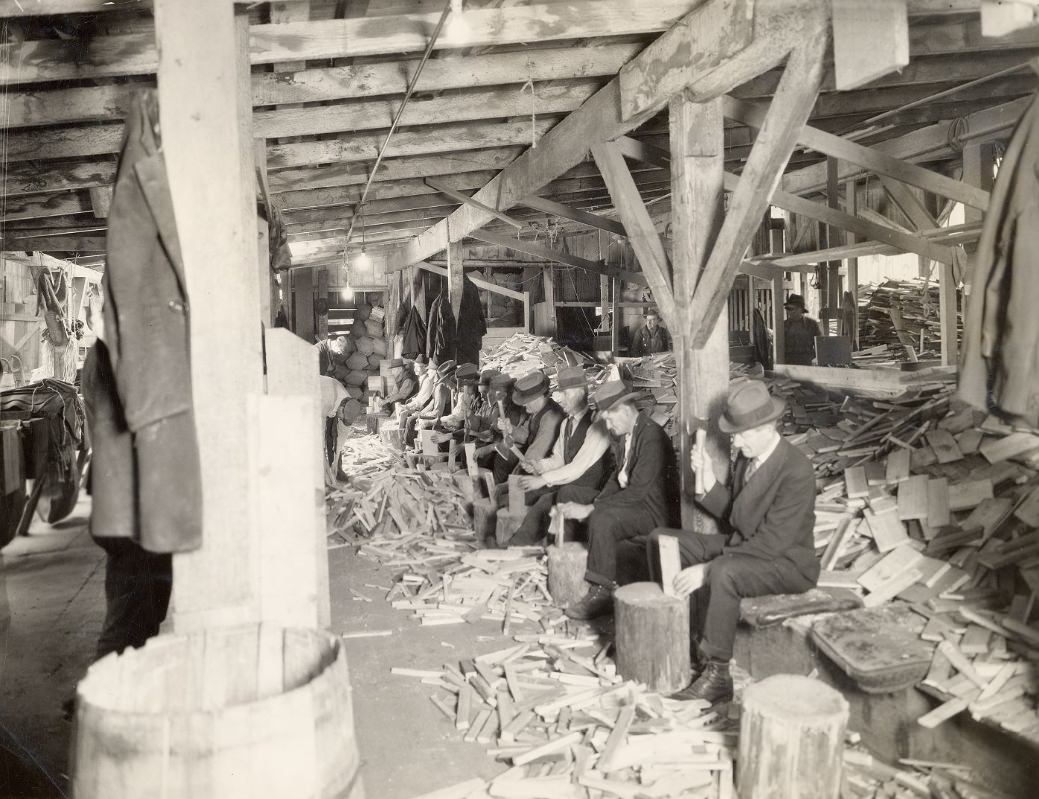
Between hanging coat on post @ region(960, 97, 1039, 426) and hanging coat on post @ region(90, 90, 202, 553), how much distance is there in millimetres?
3123

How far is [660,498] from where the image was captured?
7035 millimetres

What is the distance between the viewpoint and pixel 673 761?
425 cm

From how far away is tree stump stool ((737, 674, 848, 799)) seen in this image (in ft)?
12.1

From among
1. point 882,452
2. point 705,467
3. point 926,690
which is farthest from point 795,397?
point 926,690

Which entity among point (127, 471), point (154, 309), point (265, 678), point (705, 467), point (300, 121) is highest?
point (300, 121)

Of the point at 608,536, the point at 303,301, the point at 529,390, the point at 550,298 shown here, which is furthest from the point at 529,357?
the point at 608,536

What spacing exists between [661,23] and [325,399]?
20.1 ft

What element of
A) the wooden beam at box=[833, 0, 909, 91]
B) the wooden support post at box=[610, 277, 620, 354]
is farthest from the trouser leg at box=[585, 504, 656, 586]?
the wooden support post at box=[610, 277, 620, 354]

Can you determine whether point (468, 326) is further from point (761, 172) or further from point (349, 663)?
point (761, 172)

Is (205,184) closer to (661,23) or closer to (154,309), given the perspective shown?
(154,309)

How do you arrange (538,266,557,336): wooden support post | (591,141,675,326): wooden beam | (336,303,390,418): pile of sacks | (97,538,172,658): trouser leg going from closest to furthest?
1. (97,538,172,658): trouser leg
2. (591,141,675,326): wooden beam
3. (336,303,390,418): pile of sacks
4. (538,266,557,336): wooden support post

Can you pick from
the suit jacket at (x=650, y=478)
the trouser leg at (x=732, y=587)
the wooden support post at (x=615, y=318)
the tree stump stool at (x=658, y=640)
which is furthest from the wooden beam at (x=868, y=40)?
the wooden support post at (x=615, y=318)

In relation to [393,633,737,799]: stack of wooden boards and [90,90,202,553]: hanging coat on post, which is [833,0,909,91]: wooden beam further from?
[393,633,737,799]: stack of wooden boards

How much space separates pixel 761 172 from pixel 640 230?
152 cm
